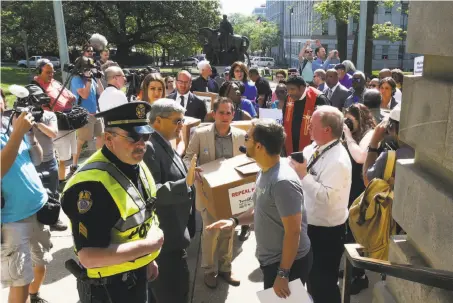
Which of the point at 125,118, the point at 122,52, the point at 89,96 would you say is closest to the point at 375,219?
the point at 125,118

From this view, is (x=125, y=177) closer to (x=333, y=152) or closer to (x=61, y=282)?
(x=333, y=152)

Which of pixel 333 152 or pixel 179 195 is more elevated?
pixel 333 152

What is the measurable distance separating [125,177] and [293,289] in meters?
1.19

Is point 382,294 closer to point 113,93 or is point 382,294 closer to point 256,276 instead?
point 256,276

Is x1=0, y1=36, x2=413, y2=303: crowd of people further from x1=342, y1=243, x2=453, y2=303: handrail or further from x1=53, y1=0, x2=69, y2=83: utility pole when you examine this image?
x1=53, y1=0, x2=69, y2=83: utility pole

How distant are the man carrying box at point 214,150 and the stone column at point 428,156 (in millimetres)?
2083

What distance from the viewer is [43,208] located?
318 cm

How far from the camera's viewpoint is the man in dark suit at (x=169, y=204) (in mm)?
2744

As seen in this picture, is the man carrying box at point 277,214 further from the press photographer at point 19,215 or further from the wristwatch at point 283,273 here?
the press photographer at point 19,215

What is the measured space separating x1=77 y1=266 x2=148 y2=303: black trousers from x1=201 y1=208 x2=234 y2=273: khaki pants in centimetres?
151

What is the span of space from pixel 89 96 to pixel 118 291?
539 centimetres

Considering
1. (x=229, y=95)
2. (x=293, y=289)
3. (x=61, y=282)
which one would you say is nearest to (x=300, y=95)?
(x=229, y=95)

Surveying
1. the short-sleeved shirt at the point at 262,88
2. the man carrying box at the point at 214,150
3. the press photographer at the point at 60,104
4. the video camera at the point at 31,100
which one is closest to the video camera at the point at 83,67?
the press photographer at the point at 60,104

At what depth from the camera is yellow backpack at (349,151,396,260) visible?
2850mm
